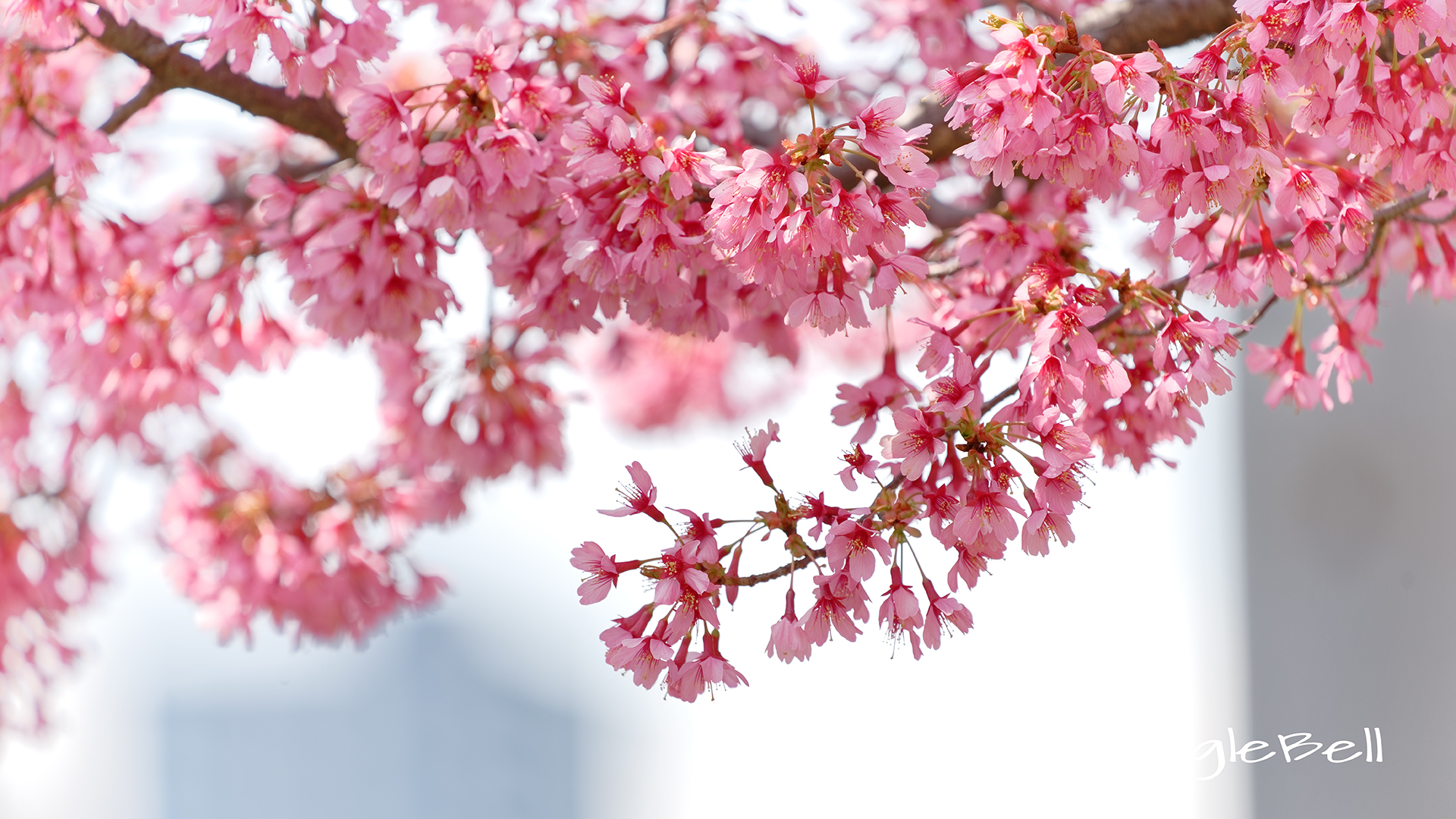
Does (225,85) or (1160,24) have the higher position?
(1160,24)

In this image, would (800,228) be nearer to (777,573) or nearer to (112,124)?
(777,573)

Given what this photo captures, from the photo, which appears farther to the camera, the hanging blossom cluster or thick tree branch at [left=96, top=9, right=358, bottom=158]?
thick tree branch at [left=96, top=9, right=358, bottom=158]

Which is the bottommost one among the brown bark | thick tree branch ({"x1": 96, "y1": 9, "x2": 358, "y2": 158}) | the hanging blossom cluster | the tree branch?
the tree branch

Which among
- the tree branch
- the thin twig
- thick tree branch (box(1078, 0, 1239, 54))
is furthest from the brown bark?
the thin twig

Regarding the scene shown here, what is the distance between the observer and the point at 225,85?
2.85 feet

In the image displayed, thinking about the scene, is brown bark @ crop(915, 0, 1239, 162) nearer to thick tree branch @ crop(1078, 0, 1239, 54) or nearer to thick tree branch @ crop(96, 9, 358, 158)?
thick tree branch @ crop(1078, 0, 1239, 54)

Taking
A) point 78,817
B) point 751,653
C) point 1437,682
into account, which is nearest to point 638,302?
point 1437,682

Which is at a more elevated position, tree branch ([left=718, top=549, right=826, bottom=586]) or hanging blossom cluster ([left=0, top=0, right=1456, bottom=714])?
hanging blossom cluster ([left=0, top=0, right=1456, bottom=714])

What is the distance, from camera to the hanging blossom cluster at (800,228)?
631 mm

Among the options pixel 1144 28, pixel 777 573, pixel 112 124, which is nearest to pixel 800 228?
pixel 777 573

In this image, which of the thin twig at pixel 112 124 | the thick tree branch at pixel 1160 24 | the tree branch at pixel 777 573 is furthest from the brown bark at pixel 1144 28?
the thin twig at pixel 112 124

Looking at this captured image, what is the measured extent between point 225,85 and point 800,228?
530 mm

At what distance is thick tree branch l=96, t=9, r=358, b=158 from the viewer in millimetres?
834

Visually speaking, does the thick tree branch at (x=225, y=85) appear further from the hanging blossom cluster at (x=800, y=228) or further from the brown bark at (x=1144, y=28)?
the brown bark at (x=1144, y=28)
